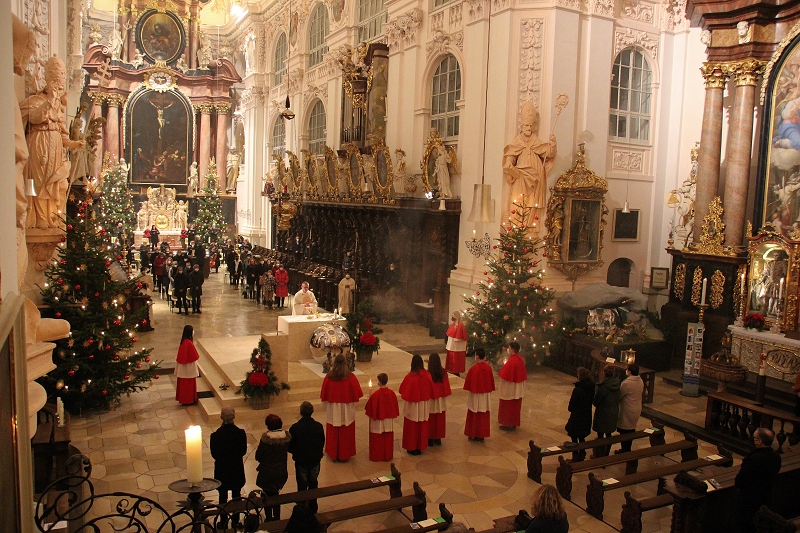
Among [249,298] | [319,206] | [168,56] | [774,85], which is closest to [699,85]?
[774,85]

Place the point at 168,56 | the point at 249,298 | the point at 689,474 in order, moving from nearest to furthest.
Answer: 1. the point at 689,474
2. the point at 249,298
3. the point at 168,56

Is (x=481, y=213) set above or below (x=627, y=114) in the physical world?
below

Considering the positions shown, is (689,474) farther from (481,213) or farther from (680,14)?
(680,14)

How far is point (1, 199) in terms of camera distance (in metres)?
3.20

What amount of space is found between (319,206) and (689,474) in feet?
62.6

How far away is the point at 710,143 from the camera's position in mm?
13953

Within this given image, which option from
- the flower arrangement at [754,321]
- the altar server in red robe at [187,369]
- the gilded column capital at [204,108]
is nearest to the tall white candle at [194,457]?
the altar server in red robe at [187,369]

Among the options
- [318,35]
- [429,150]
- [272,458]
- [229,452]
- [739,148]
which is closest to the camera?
[229,452]

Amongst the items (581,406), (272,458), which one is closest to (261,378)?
(272,458)

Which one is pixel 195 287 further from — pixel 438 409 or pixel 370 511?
pixel 370 511

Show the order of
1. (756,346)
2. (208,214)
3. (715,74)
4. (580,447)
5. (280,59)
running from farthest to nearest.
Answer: (208,214), (280,59), (715,74), (756,346), (580,447)

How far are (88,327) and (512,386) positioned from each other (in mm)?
6430

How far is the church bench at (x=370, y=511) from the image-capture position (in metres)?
6.28

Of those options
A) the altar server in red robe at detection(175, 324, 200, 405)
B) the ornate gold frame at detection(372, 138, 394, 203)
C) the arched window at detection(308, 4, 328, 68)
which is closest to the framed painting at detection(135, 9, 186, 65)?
the arched window at detection(308, 4, 328, 68)
